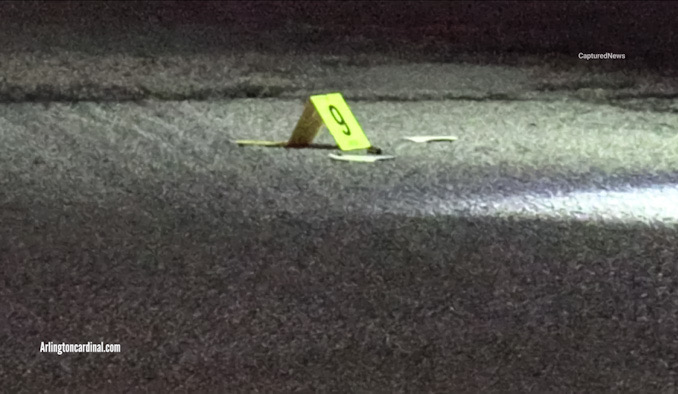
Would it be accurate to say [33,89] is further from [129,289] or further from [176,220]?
[129,289]

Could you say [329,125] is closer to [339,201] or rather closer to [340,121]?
[340,121]

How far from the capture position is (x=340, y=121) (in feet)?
4.55

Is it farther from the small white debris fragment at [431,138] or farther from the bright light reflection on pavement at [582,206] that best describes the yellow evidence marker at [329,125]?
the bright light reflection on pavement at [582,206]

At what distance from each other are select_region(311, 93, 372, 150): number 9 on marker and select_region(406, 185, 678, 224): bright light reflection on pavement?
27 cm

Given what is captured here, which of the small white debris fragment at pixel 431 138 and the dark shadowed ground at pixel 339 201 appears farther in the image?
the small white debris fragment at pixel 431 138

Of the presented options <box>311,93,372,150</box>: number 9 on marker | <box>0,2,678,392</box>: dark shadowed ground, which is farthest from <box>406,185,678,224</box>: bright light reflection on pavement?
<box>311,93,372,150</box>: number 9 on marker

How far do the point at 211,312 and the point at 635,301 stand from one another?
42 cm

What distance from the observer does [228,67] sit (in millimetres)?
1712

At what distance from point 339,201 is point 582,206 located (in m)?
0.31

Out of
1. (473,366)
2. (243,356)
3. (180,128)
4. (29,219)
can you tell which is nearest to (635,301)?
(473,366)

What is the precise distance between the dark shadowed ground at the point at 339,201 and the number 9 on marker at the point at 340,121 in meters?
0.04

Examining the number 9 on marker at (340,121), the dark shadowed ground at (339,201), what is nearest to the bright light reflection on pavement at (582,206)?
the dark shadowed ground at (339,201)

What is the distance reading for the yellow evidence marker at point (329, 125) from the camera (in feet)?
4.51

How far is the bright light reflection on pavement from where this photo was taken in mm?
1114
